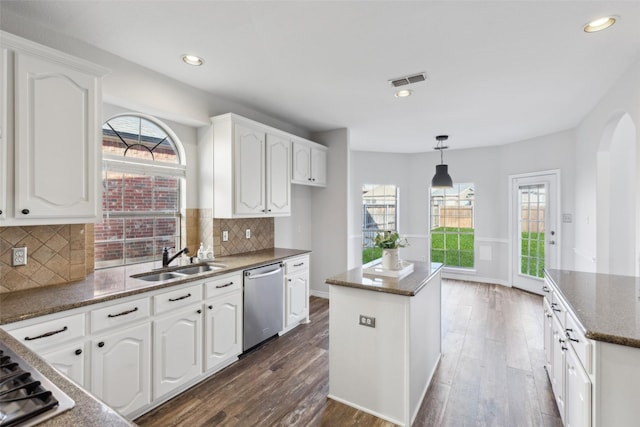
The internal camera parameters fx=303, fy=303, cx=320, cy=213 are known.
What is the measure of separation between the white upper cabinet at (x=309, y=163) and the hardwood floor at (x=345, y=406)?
1.94 m

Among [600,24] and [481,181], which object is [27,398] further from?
[481,181]

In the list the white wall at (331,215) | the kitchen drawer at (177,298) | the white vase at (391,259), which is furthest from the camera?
the white wall at (331,215)

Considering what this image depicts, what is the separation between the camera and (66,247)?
85.4 inches

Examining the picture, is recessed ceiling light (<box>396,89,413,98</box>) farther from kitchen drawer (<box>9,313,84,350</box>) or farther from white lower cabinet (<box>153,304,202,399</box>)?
kitchen drawer (<box>9,313,84,350</box>)

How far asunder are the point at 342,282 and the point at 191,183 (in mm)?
2010

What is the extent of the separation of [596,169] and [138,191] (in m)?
4.93

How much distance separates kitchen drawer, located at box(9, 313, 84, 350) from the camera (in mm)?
1548

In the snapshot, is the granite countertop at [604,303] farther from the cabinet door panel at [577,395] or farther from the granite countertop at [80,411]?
the granite countertop at [80,411]

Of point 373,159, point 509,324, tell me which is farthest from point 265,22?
point 373,159

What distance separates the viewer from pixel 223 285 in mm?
2648

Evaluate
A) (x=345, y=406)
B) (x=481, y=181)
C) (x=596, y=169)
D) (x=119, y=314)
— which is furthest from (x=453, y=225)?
(x=119, y=314)

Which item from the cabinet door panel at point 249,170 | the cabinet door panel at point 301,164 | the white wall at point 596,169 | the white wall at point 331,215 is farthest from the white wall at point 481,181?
the cabinet door panel at point 249,170

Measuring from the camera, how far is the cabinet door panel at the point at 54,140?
1.73 meters

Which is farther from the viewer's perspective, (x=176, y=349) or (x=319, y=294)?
(x=319, y=294)
